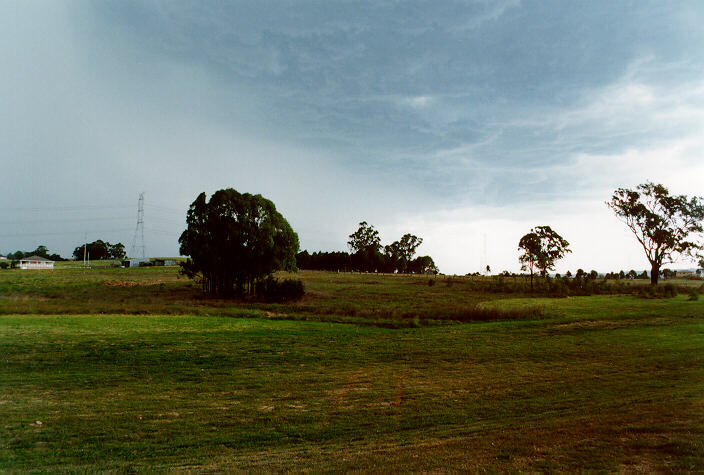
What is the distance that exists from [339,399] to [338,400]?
0.29 feet

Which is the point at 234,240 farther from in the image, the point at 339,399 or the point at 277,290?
the point at 339,399

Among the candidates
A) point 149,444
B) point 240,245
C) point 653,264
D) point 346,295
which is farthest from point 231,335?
point 653,264

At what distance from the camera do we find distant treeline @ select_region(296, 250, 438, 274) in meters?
151

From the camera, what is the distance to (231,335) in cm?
2072

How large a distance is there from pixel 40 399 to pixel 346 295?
4450 centimetres

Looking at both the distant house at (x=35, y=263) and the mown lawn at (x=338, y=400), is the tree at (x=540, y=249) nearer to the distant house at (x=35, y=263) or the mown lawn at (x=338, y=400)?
the mown lawn at (x=338, y=400)

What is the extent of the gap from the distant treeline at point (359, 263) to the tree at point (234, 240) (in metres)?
102

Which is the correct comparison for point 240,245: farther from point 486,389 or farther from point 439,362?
point 486,389

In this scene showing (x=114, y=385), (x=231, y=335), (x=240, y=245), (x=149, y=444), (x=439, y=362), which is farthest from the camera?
(x=240, y=245)

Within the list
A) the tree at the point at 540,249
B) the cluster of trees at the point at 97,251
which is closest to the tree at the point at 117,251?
the cluster of trees at the point at 97,251

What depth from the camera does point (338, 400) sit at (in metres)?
11.7

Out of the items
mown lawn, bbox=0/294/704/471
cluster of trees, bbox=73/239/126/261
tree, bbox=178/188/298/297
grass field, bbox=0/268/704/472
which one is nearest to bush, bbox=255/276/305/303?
tree, bbox=178/188/298/297

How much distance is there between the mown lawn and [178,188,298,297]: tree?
78.5 ft

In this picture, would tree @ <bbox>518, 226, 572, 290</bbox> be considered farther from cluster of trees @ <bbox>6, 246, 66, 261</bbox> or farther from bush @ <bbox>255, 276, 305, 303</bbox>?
cluster of trees @ <bbox>6, 246, 66, 261</bbox>
